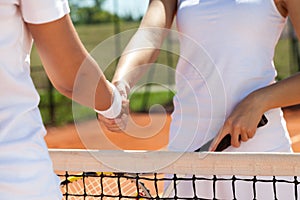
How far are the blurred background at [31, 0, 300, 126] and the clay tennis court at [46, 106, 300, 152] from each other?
0.25 m

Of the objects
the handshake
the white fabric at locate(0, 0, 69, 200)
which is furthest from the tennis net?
the white fabric at locate(0, 0, 69, 200)

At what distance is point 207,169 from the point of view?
5.62ft

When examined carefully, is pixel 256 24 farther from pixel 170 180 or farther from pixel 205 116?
pixel 170 180

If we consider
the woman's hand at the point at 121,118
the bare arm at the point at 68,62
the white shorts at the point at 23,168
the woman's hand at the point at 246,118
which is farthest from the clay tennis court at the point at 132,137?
the white shorts at the point at 23,168

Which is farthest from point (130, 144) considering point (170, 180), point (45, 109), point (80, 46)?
point (80, 46)

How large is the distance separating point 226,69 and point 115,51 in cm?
1049

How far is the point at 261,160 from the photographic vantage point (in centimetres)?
167

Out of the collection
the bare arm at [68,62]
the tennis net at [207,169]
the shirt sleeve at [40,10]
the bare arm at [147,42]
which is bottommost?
the tennis net at [207,169]

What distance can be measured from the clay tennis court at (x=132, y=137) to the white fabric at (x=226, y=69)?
0.29 ft

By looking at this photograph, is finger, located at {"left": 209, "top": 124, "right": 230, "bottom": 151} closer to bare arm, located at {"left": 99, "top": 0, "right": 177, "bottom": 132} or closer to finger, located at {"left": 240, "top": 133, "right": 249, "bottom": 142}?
finger, located at {"left": 240, "top": 133, "right": 249, "bottom": 142}

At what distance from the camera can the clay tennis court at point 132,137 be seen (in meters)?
1.78

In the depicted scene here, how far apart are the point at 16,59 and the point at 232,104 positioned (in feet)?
2.19

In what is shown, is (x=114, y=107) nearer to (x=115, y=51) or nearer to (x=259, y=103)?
(x=259, y=103)

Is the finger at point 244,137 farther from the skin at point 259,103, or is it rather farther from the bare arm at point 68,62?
the bare arm at point 68,62
